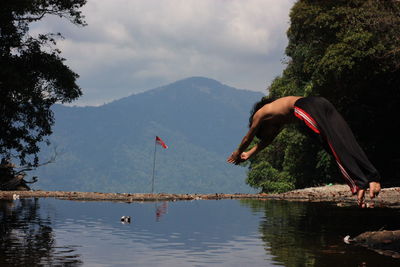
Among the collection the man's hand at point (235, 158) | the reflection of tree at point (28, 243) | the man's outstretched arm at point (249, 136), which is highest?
the man's outstretched arm at point (249, 136)

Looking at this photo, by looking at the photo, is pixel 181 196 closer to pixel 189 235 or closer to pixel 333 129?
pixel 189 235

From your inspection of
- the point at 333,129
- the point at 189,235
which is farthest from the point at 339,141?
the point at 189,235

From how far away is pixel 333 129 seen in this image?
7.81 metres

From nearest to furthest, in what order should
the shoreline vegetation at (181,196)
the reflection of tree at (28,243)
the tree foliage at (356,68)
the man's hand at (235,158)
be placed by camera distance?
the man's hand at (235,158) → the reflection of tree at (28,243) → the shoreline vegetation at (181,196) → the tree foliage at (356,68)

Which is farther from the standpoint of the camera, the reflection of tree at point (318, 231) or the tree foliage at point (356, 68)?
the tree foliage at point (356, 68)

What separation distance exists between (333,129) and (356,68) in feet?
101

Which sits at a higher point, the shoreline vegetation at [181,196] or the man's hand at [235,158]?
the shoreline vegetation at [181,196]

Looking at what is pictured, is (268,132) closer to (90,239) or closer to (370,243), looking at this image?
(370,243)

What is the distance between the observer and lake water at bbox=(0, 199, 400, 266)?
11723 mm

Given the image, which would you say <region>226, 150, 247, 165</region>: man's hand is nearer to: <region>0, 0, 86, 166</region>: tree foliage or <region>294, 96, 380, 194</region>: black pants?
<region>294, 96, 380, 194</region>: black pants

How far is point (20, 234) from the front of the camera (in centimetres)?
1541

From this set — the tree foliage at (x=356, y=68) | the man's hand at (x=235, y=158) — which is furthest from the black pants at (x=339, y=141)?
the tree foliage at (x=356, y=68)

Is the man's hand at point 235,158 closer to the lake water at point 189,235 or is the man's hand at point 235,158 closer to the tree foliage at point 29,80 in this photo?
the lake water at point 189,235

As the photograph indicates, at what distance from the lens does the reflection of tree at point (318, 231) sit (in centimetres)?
1186
